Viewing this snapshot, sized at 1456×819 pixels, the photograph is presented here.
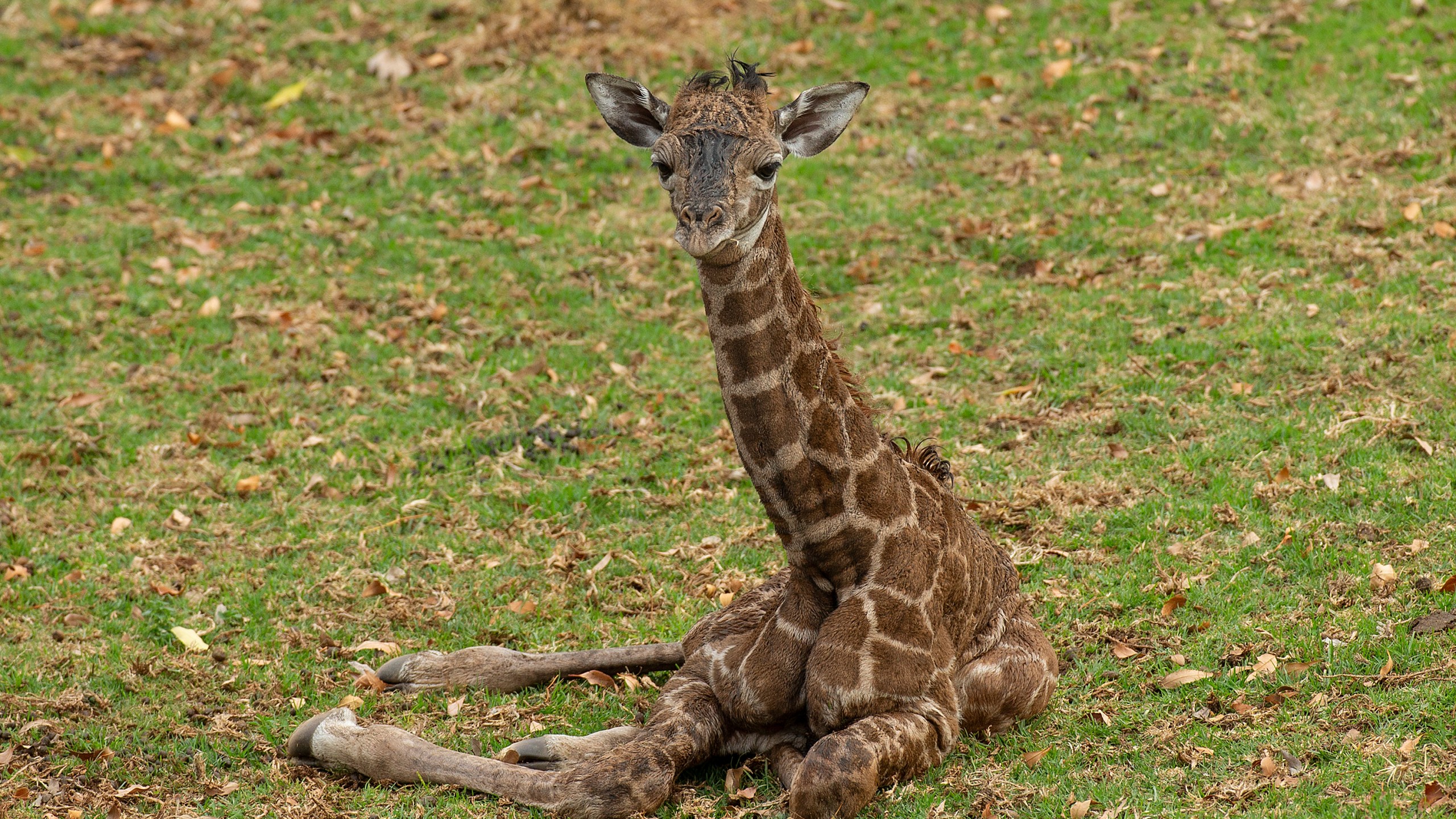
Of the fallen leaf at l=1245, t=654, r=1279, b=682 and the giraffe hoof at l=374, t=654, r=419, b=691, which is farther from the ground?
the fallen leaf at l=1245, t=654, r=1279, b=682

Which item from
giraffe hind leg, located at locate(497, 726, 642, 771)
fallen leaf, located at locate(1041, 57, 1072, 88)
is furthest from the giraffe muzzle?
fallen leaf, located at locate(1041, 57, 1072, 88)

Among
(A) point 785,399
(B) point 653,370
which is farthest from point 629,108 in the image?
(B) point 653,370

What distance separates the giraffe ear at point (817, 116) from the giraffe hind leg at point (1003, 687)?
7.61 feet

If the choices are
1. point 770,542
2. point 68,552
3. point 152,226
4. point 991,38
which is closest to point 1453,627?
point 770,542

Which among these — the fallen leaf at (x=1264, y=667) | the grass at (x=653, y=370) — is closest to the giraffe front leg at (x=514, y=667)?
the grass at (x=653, y=370)

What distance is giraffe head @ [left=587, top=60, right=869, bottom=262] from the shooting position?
5145mm

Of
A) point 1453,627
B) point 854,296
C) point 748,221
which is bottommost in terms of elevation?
point 854,296

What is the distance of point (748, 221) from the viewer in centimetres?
532

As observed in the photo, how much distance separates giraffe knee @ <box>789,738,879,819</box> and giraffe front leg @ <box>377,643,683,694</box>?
1.56 metres

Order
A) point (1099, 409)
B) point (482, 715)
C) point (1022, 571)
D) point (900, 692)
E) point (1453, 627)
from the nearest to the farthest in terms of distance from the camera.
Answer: point (900, 692), point (1453, 627), point (482, 715), point (1022, 571), point (1099, 409)

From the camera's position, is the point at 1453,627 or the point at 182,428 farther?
the point at 182,428

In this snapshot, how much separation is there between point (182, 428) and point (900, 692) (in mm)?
6029

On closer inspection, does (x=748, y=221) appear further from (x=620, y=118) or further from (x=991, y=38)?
(x=991, y=38)

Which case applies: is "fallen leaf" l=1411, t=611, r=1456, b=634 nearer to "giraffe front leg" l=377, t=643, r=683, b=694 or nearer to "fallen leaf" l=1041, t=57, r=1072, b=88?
"giraffe front leg" l=377, t=643, r=683, b=694
